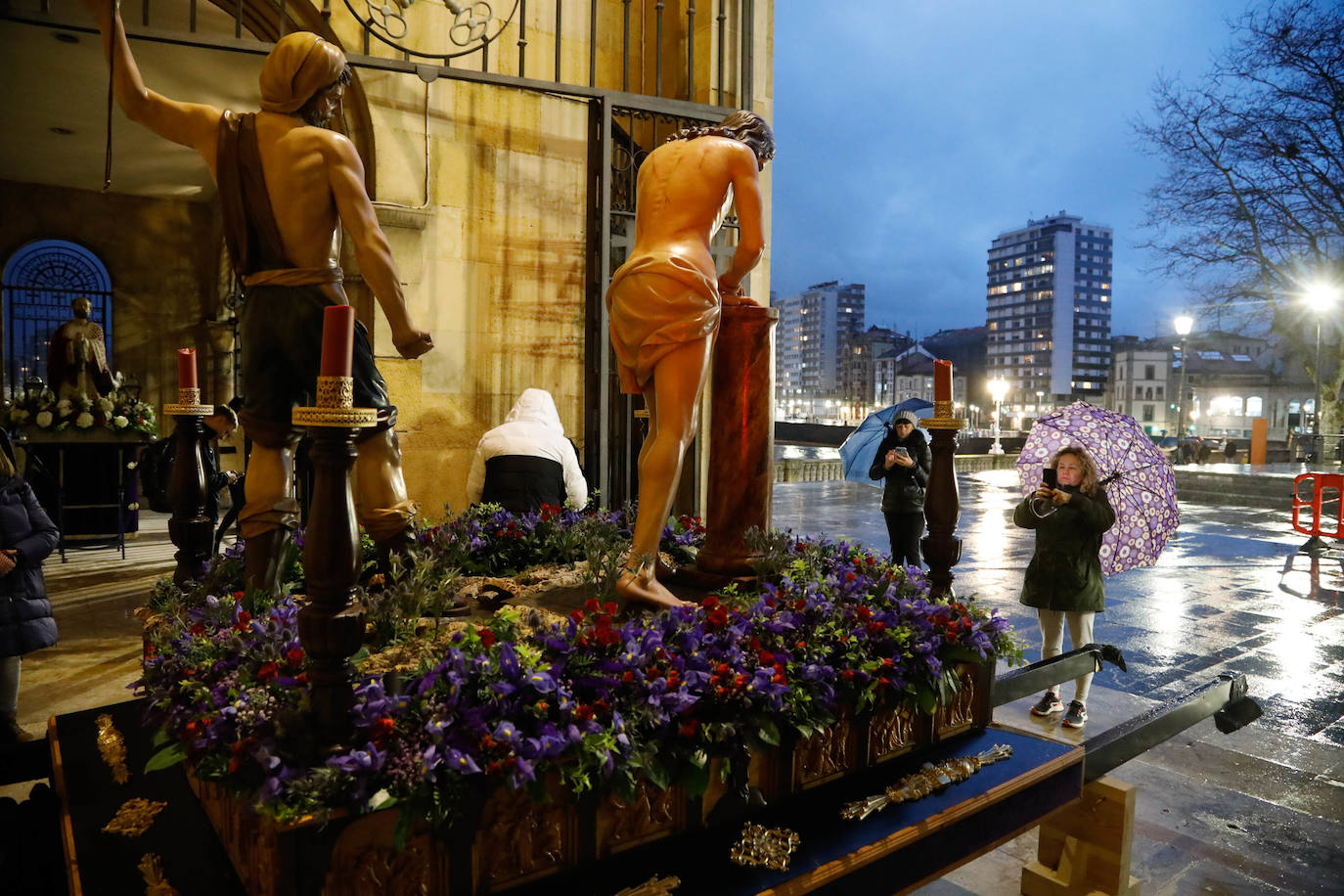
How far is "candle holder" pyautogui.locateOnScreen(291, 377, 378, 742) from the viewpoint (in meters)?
1.53

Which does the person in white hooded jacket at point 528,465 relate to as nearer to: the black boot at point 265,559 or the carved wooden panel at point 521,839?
the black boot at point 265,559

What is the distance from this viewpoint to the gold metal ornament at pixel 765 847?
194 cm

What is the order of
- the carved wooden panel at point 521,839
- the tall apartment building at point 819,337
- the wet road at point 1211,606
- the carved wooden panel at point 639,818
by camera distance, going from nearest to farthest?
the carved wooden panel at point 521,839
the carved wooden panel at point 639,818
the wet road at point 1211,606
the tall apartment building at point 819,337

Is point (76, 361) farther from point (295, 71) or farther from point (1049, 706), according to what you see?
point (1049, 706)

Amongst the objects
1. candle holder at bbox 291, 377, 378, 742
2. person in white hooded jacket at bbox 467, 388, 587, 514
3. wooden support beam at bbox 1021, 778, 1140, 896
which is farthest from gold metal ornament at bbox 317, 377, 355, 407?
person in white hooded jacket at bbox 467, 388, 587, 514

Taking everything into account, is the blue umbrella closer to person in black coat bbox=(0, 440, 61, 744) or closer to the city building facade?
person in black coat bbox=(0, 440, 61, 744)

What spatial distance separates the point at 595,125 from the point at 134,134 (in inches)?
344

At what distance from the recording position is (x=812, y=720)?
2168 millimetres

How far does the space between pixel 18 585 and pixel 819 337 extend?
129764 mm

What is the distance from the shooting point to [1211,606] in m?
7.69

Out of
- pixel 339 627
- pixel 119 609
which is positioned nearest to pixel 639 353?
pixel 339 627

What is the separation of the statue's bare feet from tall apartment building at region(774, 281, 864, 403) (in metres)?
121

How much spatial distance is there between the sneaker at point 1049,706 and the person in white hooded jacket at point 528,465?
115 inches

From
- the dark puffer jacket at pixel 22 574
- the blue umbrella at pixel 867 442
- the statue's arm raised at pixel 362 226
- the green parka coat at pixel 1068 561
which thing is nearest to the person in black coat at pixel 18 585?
the dark puffer jacket at pixel 22 574
